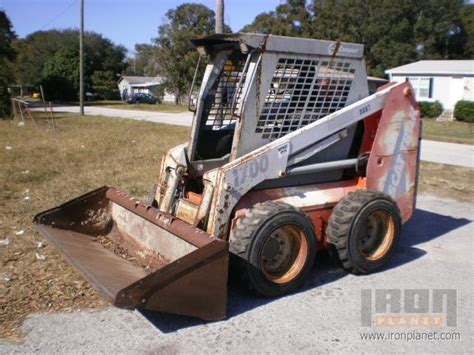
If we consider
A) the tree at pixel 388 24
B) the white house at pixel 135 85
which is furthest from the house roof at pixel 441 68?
the white house at pixel 135 85

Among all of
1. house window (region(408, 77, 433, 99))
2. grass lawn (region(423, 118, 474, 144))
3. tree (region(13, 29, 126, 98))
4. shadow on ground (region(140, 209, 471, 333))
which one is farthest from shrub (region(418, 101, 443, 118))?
tree (region(13, 29, 126, 98))

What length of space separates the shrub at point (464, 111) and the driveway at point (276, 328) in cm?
2250

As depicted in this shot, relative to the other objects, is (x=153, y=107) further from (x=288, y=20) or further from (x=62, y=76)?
(x=62, y=76)

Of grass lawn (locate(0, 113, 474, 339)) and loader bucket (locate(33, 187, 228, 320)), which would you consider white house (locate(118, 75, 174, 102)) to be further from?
loader bucket (locate(33, 187, 228, 320))

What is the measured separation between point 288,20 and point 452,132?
96.7ft

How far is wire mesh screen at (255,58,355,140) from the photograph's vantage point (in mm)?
4734

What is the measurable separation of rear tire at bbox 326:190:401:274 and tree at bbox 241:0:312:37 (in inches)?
1650

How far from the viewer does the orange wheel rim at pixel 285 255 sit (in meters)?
4.49

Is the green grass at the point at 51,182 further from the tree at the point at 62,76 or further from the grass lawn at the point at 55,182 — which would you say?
the tree at the point at 62,76

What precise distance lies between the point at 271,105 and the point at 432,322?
2.23m

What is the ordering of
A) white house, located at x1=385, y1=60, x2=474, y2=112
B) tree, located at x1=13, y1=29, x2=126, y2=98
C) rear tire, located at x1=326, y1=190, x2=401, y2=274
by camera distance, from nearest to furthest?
rear tire, located at x1=326, y1=190, x2=401, y2=274, white house, located at x1=385, y1=60, x2=474, y2=112, tree, located at x1=13, y1=29, x2=126, y2=98

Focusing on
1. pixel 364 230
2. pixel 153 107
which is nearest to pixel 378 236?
pixel 364 230

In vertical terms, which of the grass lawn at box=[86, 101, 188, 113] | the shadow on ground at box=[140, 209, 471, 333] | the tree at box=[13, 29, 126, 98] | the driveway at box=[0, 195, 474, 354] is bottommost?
the driveway at box=[0, 195, 474, 354]

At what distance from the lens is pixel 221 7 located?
45.0ft
